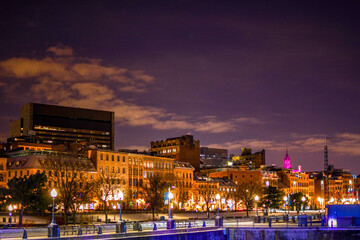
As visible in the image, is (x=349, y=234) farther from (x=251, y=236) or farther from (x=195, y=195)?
(x=195, y=195)

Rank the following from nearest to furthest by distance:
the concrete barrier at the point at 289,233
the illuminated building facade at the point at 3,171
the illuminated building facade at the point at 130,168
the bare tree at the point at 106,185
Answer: the concrete barrier at the point at 289,233, the bare tree at the point at 106,185, the illuminated building facade at the point at 3,171, the illuminated building facade at the point at 130,168

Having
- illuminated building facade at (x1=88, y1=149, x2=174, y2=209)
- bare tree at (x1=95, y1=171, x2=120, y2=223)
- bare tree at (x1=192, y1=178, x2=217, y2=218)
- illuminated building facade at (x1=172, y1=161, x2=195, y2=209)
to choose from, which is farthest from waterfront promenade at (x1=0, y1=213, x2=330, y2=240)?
bare tree at (x1=192, y1=178, x2=217, y2=218)

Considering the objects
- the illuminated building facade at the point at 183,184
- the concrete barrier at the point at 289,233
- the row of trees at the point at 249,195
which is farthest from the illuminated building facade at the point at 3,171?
the concrete barrier at the point at 289,233

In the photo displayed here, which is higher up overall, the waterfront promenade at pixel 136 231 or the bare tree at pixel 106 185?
the bare tree at pixel 106 185

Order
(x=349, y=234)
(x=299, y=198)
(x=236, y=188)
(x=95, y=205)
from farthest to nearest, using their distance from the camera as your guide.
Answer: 1. (x=236, y=188)
2. (x=299, y=198)
3. (x=95, y=205)
4. (x=349, y=234)

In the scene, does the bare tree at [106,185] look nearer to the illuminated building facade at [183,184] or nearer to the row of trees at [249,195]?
the illuminated building facade at [183,184]

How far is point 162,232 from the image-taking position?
195 feet

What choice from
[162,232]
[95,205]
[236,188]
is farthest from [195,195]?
[162,232]

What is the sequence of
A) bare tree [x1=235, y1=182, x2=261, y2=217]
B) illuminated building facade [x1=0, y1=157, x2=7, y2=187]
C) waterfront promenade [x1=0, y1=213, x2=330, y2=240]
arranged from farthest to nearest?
bare tree [x1=235, y1=182, x2=261, y2=217] → illuminated building facade [x1=0, y1=157, x2=7, y2=187] → waterfront promenade [x1=0, y1=213, x2=330, y2=240]

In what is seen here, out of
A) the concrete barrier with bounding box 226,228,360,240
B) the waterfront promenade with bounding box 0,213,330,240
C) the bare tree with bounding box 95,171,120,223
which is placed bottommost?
the concrete barrier with bounding box 226,228,360,240

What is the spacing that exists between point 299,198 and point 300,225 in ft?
323

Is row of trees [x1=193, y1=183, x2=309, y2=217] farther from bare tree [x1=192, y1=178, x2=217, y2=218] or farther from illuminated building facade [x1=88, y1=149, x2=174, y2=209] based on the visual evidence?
illuminated building facade [x1=88, y1=149, x2=174, y2=209]

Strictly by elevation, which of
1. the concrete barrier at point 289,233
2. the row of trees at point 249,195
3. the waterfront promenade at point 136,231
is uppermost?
the row of trees at point 249,195

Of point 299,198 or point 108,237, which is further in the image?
point 299,198
